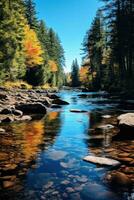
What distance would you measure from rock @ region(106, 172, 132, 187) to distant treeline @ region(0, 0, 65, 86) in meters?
23.1

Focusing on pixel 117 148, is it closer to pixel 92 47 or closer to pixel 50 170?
pixel 50 170

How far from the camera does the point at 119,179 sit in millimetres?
6613

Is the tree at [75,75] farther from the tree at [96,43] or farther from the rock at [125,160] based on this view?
the rock at [125,160]

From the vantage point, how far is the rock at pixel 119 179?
6343 millimetres

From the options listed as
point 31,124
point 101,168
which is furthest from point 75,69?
point 101,168

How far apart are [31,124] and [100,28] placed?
4712cm

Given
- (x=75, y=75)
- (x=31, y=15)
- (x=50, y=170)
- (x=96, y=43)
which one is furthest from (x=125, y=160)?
(x=75, y=75)

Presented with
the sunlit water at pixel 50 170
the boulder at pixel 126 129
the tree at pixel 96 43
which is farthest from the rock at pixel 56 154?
the tree at pixel 96 43

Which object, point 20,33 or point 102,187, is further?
point 20,33

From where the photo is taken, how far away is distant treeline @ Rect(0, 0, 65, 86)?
Answer: 1178 inches

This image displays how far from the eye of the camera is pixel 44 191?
6.01m

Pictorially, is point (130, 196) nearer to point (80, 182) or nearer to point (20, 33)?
point (80, 182)

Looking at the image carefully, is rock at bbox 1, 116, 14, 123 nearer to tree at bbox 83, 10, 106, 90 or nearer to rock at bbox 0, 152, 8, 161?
rock at bbox 0, 152, 8, 161

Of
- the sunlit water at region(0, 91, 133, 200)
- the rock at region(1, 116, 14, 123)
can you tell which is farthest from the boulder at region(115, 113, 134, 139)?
the rock at region(1, 116, 14, 123)
